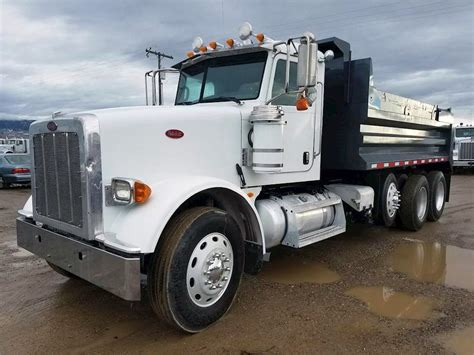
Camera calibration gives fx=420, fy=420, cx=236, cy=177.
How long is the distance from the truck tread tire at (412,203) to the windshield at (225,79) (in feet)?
13.0

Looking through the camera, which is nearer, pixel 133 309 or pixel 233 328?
pixel 233 328

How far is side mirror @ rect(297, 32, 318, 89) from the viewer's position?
3.58 meters

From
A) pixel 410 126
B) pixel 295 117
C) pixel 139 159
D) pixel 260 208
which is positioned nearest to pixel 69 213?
pixel 139 159

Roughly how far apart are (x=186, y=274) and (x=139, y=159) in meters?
0.99

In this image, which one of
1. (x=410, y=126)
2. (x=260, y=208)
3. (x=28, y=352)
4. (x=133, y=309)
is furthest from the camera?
(x=410, y=126)

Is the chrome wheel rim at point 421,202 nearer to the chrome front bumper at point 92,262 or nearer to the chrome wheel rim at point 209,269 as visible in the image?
the chrome wheel rim at point 209,269

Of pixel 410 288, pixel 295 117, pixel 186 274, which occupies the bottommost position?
pixel 410 288

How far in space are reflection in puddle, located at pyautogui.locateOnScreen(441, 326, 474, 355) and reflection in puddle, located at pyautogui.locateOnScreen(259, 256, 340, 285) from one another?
1483mm

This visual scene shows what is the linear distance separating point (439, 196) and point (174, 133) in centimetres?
660

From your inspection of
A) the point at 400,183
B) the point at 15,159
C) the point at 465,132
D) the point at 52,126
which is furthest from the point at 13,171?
the point at 465,132

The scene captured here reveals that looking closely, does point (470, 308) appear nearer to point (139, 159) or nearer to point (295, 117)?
point (295, 117)

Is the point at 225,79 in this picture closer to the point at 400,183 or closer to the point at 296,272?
the point at 296,272

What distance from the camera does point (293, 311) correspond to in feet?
12.7

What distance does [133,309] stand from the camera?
3.88 meters
